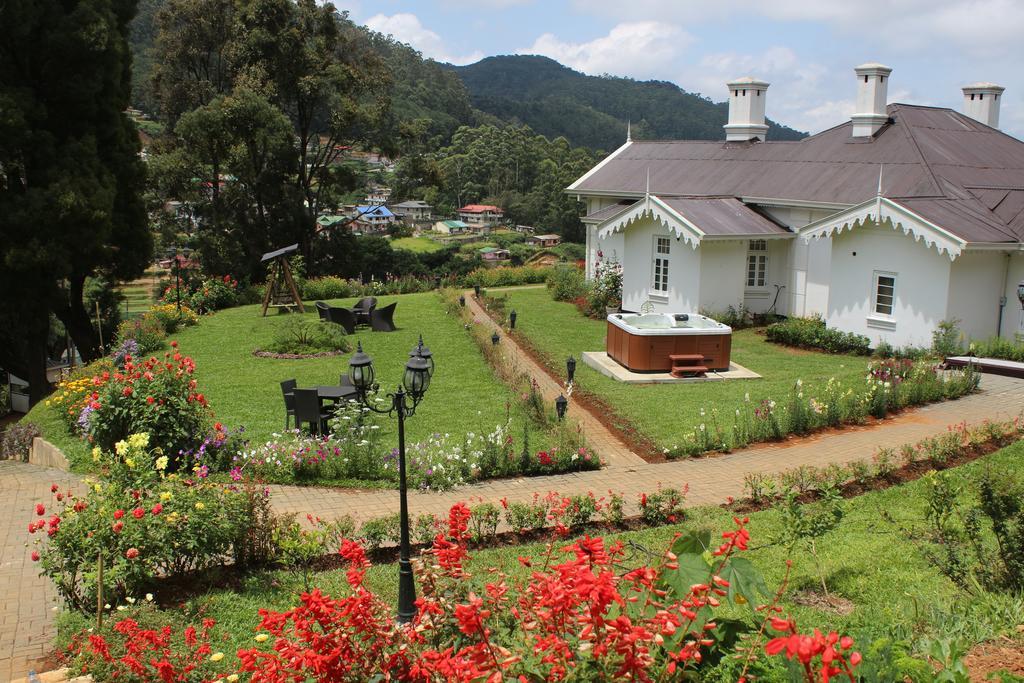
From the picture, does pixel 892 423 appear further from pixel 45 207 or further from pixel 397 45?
pixel 397 45

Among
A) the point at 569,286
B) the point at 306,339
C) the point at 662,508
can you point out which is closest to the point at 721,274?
the point at 569,286

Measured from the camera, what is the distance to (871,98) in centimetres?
2292

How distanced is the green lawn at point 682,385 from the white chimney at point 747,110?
8.93 m

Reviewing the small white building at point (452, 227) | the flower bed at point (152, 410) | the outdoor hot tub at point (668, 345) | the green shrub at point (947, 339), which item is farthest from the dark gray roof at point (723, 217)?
the small white building at point (452, 227)

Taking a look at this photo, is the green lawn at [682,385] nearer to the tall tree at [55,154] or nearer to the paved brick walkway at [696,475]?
the paved brick walkway at [696,475]

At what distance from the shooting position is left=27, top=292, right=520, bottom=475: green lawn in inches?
514

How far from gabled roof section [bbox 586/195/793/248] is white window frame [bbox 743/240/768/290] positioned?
0.63 metres

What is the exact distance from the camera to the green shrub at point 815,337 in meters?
19.5

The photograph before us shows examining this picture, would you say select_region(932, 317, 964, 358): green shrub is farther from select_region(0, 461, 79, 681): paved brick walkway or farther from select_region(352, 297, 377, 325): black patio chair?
select_region(0, 461, 79, 681): paved brick walkway

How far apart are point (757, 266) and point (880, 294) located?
410 cm

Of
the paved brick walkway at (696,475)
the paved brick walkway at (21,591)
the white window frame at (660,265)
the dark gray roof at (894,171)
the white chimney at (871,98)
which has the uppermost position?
the white chimney at (871,98)

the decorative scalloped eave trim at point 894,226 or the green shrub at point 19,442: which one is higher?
the decorative scalloped eave trim at point 894,226

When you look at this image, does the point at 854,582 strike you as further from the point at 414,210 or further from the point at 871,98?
the point at 414,210

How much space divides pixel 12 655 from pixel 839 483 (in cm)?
857
